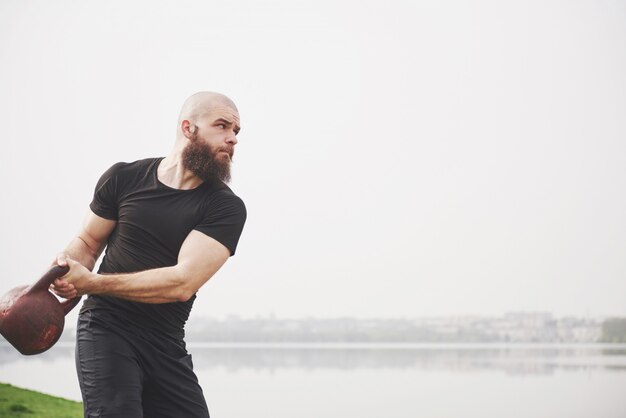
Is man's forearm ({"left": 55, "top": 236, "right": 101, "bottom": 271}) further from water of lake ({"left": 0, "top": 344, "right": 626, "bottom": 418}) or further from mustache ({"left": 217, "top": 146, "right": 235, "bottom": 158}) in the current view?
water of lake ({"left": 0, "top": 344, "right": 626, "bottom": 418})

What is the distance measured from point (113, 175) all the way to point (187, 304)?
74cm

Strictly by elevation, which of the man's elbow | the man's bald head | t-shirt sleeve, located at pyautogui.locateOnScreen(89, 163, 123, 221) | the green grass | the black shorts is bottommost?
the green grass

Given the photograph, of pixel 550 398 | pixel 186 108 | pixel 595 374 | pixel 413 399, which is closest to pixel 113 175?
pixel 186 108

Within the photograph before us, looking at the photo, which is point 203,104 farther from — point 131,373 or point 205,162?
point 131,373

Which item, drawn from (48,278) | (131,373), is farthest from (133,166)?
(131,373)

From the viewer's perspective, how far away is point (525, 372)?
32.2 metres

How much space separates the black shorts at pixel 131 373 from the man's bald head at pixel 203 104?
1053 mm

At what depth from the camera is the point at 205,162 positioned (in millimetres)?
3787

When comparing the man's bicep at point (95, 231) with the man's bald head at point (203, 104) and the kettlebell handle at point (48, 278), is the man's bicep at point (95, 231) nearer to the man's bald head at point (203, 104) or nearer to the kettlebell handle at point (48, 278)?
the kettlebell handle at point (48, 278)

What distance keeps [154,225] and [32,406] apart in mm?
6026

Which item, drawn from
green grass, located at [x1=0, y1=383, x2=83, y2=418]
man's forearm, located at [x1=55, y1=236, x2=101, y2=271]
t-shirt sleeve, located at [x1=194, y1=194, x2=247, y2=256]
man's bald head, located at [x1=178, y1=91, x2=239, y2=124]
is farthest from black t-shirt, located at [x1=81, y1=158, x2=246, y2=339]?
green grass, located at [x1=0, y1=383, x2=83, y2=418]

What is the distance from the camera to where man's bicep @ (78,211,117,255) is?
3883 mm

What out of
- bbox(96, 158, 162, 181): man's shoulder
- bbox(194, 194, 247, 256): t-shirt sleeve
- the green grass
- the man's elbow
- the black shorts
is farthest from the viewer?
the green grass

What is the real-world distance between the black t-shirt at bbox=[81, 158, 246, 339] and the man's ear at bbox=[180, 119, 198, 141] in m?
0.25
